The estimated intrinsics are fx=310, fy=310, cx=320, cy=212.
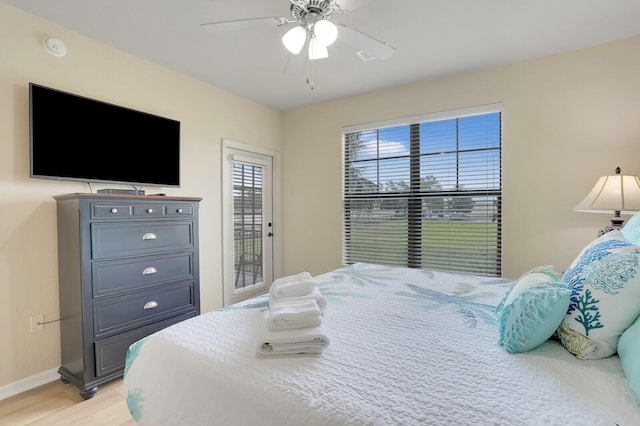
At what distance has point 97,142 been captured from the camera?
2.42m

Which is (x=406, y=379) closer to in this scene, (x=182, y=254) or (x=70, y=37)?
(x=182, y=254)

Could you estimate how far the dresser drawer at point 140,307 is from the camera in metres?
2.11

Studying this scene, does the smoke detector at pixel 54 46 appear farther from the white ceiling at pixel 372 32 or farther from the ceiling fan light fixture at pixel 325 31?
the ceiling fan light fixture at pixel 325 31

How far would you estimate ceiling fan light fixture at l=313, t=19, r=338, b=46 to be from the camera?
1.65 m

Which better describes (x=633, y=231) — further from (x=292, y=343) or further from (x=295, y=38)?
(x=295, y=38)

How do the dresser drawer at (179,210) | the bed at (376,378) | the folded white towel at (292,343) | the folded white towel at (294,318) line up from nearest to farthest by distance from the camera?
the bed at (376,378) → the folded white towel at (292,343) → the folded white towel at (294,318) → the dresser drawer at (179,210)

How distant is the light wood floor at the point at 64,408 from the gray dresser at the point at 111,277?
0.25 ft

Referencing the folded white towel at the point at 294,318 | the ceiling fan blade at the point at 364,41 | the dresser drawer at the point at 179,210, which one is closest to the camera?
the folded white towel at the point at 294,318

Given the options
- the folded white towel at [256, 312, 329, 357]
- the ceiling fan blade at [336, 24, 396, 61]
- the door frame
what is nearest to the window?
the door frame

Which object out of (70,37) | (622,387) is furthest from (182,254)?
(622,387)

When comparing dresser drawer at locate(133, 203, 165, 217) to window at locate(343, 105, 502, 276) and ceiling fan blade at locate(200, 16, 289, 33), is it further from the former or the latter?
window at locate(343, 105, 502, 276)

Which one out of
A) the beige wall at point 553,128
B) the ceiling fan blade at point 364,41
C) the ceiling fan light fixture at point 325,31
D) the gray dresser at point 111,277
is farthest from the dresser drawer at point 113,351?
the beige wall at point 553,128

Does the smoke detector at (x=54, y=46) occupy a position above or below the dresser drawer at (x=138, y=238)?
above

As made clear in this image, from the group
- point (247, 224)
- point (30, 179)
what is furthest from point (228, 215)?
point (30, 179)
